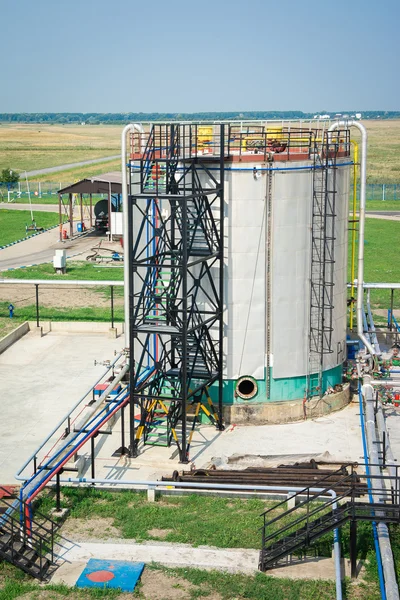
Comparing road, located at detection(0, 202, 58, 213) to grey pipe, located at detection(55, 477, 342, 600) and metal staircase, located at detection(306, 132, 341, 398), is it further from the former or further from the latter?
grey pipe, located at detection(55, 477, 342, 600)

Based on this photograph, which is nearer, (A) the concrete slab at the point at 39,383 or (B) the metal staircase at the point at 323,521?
(B) the metal staircase at the point at 323,521

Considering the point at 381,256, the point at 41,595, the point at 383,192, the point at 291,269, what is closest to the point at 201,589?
the point at 41,595

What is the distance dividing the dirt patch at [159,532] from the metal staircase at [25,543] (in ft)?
7.85

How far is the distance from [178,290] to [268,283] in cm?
366

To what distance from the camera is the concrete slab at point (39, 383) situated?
101 feet

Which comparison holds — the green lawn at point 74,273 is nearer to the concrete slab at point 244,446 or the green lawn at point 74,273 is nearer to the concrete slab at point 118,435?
the concrete slab at point 118,435

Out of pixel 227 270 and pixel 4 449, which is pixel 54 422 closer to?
pixel 4 449

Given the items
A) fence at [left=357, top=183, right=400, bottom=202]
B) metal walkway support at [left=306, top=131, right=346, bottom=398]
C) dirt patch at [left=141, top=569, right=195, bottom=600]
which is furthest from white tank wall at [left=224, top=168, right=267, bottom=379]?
fence at [left=357, top=183, right=400, bottom=202]

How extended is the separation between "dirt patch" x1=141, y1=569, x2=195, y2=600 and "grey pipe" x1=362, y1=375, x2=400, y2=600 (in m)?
4.45

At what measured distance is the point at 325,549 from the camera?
23188 millimetres

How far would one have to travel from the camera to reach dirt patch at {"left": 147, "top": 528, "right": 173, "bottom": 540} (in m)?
24.0

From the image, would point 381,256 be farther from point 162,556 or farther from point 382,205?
point 162,556

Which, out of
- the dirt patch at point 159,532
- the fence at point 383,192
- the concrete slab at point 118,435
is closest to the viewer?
the dirt patch at point 159,532

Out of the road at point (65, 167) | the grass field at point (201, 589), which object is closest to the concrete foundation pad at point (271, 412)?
the grass field at point (201, 589)
